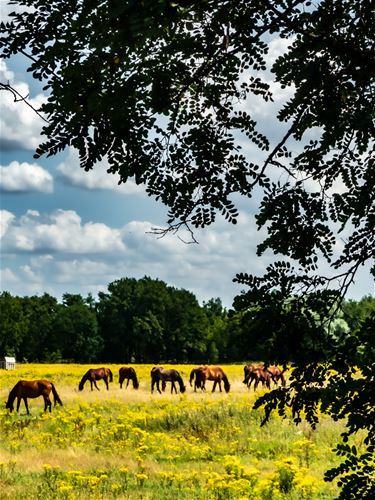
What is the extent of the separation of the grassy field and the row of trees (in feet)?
227

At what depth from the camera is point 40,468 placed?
12.2 metres

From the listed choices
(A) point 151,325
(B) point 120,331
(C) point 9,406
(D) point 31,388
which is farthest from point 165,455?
(B) point 120,331

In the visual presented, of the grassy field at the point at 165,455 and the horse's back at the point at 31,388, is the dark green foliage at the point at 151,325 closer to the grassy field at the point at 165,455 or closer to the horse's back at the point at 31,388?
the horse's back at the point at 31,388

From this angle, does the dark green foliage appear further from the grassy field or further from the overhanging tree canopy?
the overhanging tree canopy

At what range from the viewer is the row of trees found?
91125mm

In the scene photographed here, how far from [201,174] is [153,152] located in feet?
1.58

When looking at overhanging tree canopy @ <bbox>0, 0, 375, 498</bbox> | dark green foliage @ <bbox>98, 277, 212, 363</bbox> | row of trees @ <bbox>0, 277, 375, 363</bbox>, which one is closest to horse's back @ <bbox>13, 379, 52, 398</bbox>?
overhanging tree canopy @ <bbox>0, 0, 375, 498</bbox>

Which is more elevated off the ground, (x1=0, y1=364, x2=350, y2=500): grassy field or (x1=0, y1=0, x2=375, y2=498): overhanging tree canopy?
(x1=0, y1=0, x2=375, y2=498): overhanging tree canopy

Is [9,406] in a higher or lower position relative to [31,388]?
lower

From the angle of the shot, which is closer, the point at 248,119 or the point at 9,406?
the point at 248,119

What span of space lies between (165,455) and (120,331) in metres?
81.7

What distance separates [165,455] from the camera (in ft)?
44.3

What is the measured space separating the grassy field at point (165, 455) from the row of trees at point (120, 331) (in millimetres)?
69153

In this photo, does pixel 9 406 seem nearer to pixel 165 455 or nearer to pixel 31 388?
pixel 31 388
